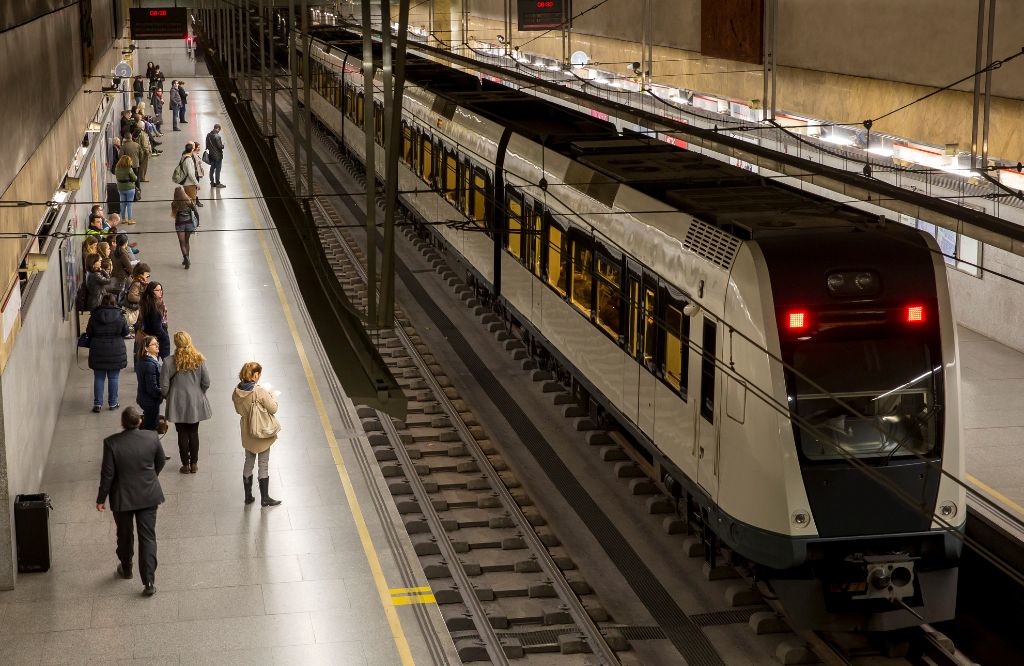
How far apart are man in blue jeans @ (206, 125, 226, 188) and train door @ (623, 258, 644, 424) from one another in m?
19.2

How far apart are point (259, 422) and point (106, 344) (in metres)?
3.78

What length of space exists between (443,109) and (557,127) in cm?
429

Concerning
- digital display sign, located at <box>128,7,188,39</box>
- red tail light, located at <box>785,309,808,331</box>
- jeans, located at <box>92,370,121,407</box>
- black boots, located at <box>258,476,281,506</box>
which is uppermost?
digital display sign, located at <box>128,7,188,39</box>

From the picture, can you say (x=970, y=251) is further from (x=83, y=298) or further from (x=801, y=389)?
(x=83, y=298)

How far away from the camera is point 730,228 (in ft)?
36.2

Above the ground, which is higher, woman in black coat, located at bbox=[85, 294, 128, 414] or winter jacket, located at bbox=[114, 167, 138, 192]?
winter jacket, located at bbox=[114, 167, 138, 192]

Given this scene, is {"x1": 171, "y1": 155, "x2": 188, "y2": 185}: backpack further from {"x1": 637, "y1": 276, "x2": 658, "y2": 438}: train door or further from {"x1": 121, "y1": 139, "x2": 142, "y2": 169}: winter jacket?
{"x1": 637, "y1": 276, "x2": 658, "y2": 438}: train door

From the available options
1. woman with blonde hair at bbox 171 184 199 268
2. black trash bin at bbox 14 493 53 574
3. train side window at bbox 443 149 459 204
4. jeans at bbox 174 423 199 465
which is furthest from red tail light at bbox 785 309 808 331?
woman with blonde hair at bbox 171 184 199 268

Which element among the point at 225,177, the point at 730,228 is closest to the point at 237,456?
the point at 730,228

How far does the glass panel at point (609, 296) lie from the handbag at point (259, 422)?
11.4 ft

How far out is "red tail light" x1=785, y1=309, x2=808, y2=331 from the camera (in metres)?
10.2

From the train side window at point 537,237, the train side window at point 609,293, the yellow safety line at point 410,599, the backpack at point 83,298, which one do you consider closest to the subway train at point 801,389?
Answer: the train side window at point 609,293

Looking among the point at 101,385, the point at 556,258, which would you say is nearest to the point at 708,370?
the point at 556,258

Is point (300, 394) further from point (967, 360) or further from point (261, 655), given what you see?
point (967, 360)
